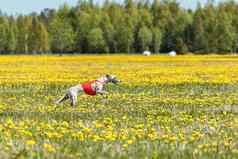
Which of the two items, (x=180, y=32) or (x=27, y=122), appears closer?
(x=27, y=122)

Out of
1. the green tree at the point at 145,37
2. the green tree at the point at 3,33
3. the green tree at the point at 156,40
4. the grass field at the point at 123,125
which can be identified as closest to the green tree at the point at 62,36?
the green tree at the point at 3,33

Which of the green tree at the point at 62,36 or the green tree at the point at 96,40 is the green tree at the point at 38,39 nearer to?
the green tree at the point at 62,36

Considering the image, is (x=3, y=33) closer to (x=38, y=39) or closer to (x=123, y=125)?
(x=38, y=39)

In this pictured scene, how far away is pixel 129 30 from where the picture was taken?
471 ft

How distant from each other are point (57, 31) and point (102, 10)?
1761 centimetres

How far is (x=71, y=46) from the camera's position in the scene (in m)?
148

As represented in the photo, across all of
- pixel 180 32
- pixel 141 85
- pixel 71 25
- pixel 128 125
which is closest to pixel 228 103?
pixel 128 125

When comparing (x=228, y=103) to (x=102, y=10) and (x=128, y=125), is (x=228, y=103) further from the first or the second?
(x=102, y=10)

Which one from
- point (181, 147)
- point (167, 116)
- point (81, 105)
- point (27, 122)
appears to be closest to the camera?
point (181, 147)

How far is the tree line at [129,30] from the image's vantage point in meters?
139

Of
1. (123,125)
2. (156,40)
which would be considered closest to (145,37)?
(156,40)

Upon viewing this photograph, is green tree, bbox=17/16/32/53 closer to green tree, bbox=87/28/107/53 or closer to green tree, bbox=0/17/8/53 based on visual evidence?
green tree, bbox=0/17/8/53

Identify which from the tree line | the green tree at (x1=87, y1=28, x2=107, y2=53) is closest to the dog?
the tree line

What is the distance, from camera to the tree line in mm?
138875
